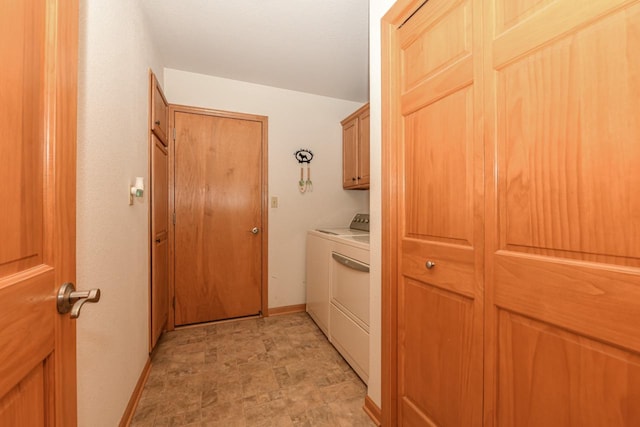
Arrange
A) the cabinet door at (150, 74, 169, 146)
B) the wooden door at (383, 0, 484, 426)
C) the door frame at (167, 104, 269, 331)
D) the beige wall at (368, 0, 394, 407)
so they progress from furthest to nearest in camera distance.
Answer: the door frame at (167, 104, 269, 331), the cabinet door at (150, 74, 169, 146), the beige wall at (368, 0, 394, 407), the wooden door at (383, 0, 484, 426)

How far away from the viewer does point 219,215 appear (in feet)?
8.40

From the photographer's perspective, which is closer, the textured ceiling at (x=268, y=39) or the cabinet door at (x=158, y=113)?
the textured ceiling at (x=268, y=39)

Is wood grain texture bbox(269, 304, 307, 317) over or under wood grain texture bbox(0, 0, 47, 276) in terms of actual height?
under

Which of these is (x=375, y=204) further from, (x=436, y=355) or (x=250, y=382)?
(x=250, y=382)

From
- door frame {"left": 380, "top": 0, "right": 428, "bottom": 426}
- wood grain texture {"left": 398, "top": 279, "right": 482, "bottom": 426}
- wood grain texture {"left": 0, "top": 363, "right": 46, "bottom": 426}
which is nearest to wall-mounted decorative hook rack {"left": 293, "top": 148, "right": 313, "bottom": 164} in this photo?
door frame {"left": 380, "top": 0, "right": 428, "bottom": 426}

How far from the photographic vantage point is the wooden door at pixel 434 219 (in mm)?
912

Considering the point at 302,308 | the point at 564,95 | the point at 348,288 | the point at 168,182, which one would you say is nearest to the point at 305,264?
the point at 302,308

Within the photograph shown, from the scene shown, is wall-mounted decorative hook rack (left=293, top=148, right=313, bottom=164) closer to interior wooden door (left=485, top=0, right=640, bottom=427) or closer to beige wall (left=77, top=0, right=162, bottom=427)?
beige wall (left=77, top=0, right=162, bottom=427)

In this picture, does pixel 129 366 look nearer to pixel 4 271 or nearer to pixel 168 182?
pixel 4 271

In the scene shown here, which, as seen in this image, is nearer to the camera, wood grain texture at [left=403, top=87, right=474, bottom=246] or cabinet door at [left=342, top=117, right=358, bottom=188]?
wood grain texture at [left=403, top=87, right=474, bottom=246]

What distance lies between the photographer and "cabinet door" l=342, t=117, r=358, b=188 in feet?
8.93

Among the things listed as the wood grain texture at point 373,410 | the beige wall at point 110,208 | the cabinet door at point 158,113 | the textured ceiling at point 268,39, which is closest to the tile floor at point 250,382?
the wood grain texture at point 373,410

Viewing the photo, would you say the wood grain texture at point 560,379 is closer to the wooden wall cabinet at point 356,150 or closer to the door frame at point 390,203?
the door frame at point 390,203

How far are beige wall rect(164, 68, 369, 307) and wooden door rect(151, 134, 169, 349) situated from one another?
0.78 metres
